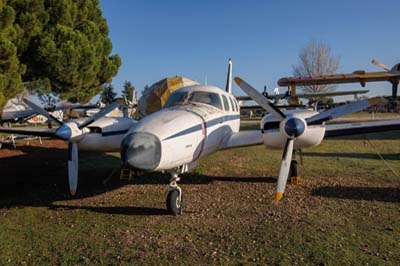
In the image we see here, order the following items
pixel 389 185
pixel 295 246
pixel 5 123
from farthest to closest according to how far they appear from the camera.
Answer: pixel 5 123
pixel 389 185
pixel 295 246

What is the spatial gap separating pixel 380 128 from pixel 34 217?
25.8ft

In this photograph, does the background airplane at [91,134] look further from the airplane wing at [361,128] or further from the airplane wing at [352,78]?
the airplane wing at [352,78]

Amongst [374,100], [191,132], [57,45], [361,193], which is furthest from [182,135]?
[57,45]

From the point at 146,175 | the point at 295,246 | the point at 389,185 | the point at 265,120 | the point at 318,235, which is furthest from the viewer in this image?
the point at 146,175

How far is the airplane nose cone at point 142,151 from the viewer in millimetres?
4973

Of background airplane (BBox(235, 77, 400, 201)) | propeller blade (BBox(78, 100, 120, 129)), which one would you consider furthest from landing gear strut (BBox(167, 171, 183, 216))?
propeller blade (BBox(78, 100, 120, 129))

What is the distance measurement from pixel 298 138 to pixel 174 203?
Result: 298cm

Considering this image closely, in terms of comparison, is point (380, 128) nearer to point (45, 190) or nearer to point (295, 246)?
point (295, 246)

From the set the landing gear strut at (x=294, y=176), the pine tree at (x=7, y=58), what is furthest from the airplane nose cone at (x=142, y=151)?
the pine tree at (x=7, y=58)

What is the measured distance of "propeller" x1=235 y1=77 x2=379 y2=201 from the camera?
6.27 metres

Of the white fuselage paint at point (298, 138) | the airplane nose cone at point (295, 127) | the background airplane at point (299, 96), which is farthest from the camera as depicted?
the background airplane at point (299, 96)

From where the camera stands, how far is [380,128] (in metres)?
7.37

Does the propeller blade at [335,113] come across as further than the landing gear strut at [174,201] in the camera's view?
Yes

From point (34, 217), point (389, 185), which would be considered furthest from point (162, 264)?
point (389, 185)
